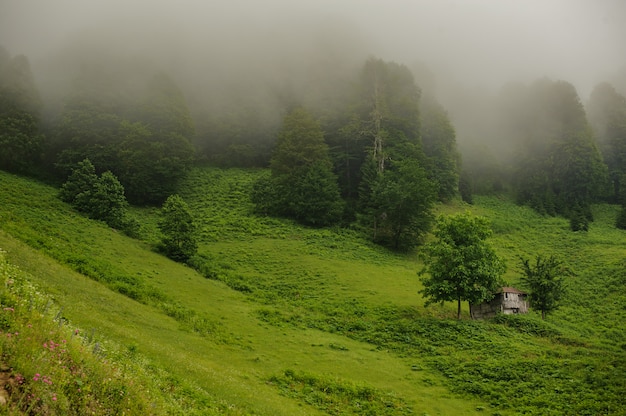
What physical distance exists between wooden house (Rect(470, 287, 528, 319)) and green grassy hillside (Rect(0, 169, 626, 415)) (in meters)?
2.58

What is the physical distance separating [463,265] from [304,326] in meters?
14.9

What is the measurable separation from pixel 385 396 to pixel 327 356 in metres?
5.51

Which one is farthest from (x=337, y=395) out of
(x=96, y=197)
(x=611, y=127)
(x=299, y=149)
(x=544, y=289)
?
(x=611, y=127)

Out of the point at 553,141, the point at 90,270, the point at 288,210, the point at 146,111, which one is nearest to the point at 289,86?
the point at 146,111

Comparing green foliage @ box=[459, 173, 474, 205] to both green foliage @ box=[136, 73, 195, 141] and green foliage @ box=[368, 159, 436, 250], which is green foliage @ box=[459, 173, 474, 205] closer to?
green foliage @ box=[368, 159, 436, 250]

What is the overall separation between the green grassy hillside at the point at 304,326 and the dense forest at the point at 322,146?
9.32 meters

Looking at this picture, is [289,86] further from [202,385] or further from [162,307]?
[202,385]

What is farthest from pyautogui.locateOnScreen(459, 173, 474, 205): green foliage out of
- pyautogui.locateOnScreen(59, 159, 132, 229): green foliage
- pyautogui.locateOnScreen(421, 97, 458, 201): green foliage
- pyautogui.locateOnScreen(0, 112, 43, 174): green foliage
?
pyautogui.locateOnScreen(0, 112, 43, 174): green foliage

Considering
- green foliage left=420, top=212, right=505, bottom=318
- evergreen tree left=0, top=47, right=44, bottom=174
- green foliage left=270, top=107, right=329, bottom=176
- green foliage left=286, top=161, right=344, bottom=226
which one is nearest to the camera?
green foliage left=420, top=212, right=505, bottom=318

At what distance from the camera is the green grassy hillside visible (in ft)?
61.2

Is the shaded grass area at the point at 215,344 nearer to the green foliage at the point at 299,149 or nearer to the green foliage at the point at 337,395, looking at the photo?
the green foliage at the point at 337,395

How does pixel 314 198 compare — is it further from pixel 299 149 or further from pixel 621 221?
pixel 621 221

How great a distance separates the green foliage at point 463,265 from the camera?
114ft

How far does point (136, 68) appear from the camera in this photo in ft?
260
